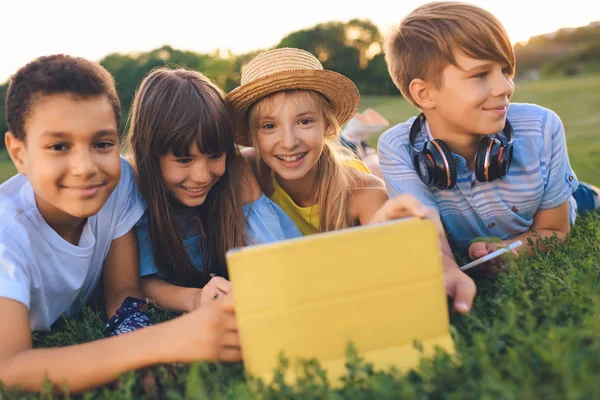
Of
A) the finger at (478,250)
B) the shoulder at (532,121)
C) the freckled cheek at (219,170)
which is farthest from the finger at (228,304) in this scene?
the shoulder at (532,121)

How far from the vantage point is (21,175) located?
3.23 metres

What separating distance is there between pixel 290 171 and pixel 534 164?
5.51ft

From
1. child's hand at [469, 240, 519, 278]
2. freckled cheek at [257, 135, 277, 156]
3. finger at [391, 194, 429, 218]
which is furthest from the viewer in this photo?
freckled cheek at [257, 135, 277, 156]

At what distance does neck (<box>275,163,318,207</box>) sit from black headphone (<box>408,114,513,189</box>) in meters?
0.89

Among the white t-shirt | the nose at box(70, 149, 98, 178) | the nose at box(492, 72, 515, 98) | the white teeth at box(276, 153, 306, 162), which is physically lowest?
the white t-shirt

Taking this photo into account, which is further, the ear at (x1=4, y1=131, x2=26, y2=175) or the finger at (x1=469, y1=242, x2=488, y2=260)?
the finger at (x1=469, y1=242, x2=488, y2=260)

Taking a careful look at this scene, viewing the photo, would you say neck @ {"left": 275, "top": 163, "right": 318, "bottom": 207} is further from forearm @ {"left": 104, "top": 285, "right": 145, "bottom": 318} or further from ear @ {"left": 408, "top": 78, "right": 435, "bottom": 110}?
forearm @ {"left": 104, "top": 285, "right": 145, "bottom": 318}

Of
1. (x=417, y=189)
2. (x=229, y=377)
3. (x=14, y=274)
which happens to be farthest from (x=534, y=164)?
(x=14, y=274)

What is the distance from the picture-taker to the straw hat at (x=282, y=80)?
3.77 m

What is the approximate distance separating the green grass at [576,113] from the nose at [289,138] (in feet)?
20.7

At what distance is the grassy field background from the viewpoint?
10.6 metres

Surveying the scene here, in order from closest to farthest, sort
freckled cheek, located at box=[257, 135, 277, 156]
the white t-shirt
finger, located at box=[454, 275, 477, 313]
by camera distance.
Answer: finger, located at box=[454, 275, 477, 313], the white t-shirt, freckled cheek, located at box=[257, 135, 277, 156]

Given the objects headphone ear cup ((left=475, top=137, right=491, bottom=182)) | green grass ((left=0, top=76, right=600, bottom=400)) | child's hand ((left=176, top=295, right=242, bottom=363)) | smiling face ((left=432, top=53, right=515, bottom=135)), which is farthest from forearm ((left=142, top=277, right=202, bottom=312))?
smiling face ((left=432, top=53, right=515, bottom=135))

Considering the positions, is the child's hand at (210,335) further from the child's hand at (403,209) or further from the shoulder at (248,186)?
the shoulder at (248,186)
